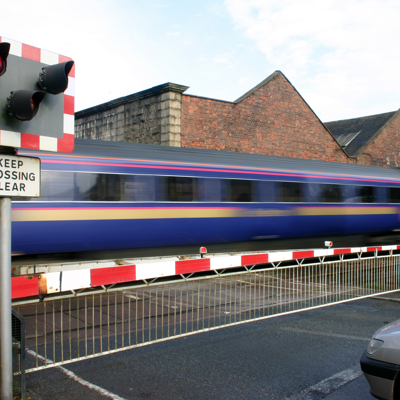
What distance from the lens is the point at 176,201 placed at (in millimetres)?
10789

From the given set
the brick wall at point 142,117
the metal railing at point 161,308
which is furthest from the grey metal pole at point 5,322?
the brick wall at point 142,117

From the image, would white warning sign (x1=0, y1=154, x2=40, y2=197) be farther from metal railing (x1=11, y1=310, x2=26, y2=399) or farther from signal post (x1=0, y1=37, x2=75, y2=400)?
metal railing (x1=11, y1=310, x2=26, y2=399)

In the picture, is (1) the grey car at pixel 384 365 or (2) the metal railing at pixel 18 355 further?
(2) the metal railing at pixel 18 355

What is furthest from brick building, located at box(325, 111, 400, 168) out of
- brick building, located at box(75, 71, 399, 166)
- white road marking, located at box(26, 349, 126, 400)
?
white road marking, located at box(26, 349, 126, 400)

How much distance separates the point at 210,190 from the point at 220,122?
816cm

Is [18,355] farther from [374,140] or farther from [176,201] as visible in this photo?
[374,140]

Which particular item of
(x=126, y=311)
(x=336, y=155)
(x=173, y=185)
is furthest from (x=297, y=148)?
(x=126, y=311)

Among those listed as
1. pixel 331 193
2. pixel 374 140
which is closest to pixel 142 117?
pixel 331 193

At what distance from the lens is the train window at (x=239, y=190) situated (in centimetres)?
1166

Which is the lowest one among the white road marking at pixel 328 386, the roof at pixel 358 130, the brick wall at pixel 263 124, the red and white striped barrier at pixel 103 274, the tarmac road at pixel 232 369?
the white road marking at pixel 328 386

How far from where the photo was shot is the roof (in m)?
30.6

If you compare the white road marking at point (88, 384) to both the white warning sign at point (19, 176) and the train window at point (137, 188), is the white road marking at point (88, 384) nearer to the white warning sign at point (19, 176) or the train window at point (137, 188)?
the white warning sign at point (19, 176)

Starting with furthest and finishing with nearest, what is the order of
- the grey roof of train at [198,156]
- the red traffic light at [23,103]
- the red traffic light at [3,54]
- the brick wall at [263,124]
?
1. the brick wall at [263,124]
2. the grey roof of train at [198,156]
3. the red traffic light at [23,103]
4. the red traffic light at [3,54]

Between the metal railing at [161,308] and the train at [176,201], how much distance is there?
12.6 ft
